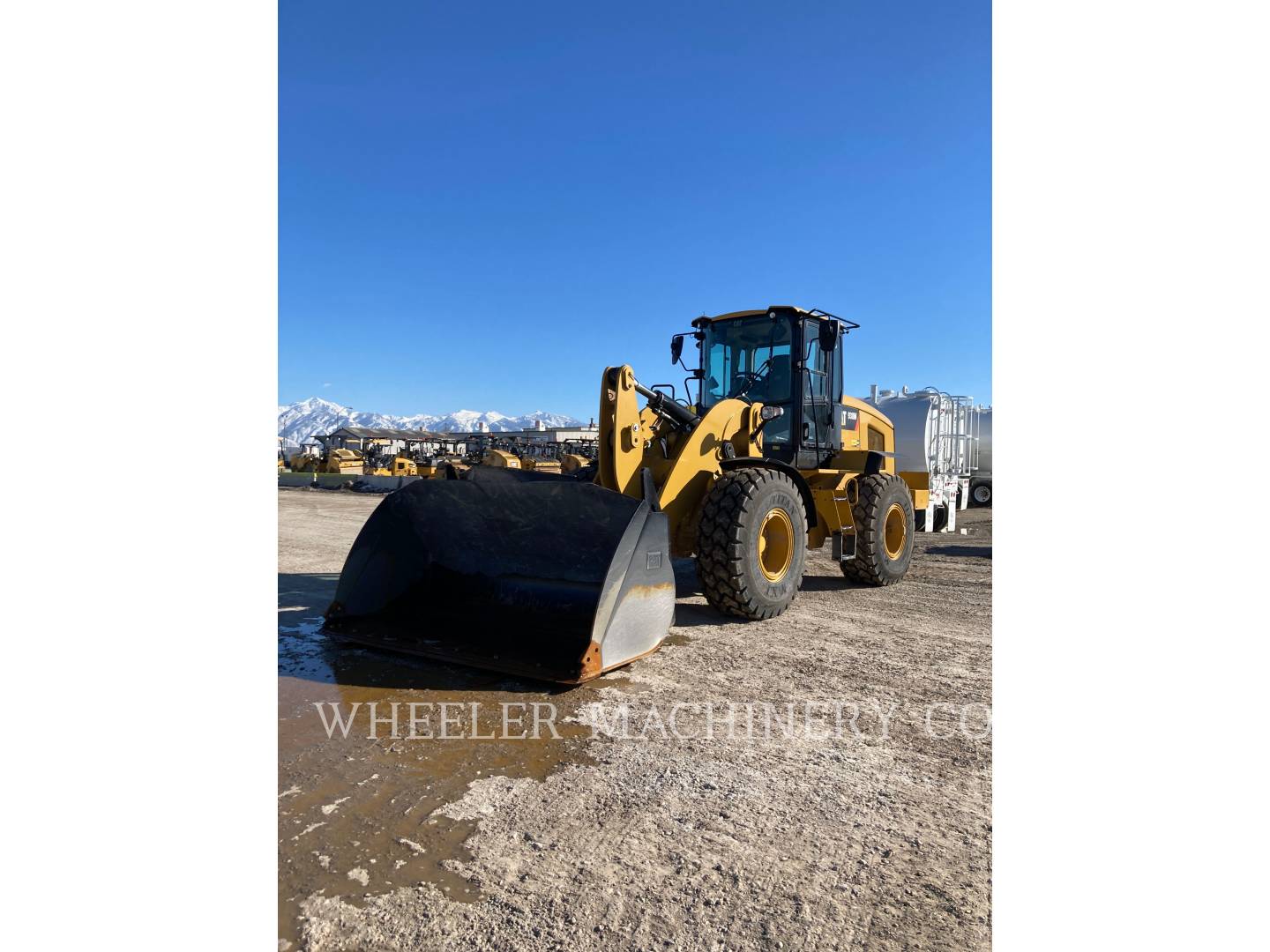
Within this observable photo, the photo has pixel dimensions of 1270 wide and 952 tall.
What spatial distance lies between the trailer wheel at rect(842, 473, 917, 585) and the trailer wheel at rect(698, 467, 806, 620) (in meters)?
1.56

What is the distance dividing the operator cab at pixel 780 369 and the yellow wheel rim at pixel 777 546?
1234mm

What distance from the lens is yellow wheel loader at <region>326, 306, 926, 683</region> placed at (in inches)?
153

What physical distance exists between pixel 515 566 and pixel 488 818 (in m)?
2.44

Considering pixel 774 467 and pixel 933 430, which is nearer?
Result: pixel 774 467

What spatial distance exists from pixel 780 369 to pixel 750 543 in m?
2.26

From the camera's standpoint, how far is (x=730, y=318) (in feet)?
21.8

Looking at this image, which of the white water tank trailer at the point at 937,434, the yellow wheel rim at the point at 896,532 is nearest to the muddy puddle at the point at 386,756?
the yellow wheel rim at the point at 896,532

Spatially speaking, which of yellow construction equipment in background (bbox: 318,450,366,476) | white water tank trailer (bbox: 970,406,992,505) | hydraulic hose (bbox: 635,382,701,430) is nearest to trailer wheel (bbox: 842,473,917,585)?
hydraulic hose (bbox: 635,382,701,430)

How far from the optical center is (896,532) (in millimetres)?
7270

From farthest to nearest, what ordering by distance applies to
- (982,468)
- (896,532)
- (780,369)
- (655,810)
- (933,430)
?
(982,468), (933,430), (896,532), (780,369), (655,810)

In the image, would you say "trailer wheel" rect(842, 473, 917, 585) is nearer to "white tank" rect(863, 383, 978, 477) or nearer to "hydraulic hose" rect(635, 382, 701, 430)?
"hydraulic hose" rect(635, 382, 701, 430)

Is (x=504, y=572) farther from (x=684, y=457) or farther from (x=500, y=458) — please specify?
(x=500, y=458)

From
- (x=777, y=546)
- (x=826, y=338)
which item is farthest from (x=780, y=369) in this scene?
(x=777, y=546)

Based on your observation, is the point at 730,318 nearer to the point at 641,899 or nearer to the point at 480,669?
the point at 480,669
